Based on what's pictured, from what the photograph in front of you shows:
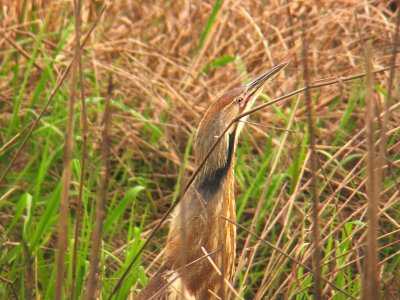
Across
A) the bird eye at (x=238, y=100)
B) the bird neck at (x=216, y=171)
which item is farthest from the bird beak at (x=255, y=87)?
the bird neck at (x=216, y=171)

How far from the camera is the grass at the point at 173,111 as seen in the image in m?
3.60

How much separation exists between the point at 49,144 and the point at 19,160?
0.17 m

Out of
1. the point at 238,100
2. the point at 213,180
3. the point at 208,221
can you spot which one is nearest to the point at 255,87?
the point at 238,100

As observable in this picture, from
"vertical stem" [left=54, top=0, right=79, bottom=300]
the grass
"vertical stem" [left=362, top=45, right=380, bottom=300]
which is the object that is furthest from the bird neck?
"vertical stem" [left=362, top=45, right=380, bottom=300]

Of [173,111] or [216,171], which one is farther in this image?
[173,111]

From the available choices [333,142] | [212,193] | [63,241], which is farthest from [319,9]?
[63,241]

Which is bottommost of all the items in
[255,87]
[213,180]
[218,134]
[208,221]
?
[208,221]

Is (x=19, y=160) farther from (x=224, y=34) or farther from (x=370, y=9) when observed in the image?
(x=370, y=9)

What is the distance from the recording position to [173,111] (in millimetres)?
4277

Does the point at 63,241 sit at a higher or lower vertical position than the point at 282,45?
lower

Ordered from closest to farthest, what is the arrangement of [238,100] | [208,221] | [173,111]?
[208,221], [238,100], [173,111]

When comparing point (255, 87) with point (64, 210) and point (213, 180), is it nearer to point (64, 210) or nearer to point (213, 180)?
point (213, 180)

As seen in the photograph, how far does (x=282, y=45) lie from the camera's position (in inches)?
182

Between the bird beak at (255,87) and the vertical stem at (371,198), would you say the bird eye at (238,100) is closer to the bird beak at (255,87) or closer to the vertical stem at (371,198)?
the bird beak at (255,87)
